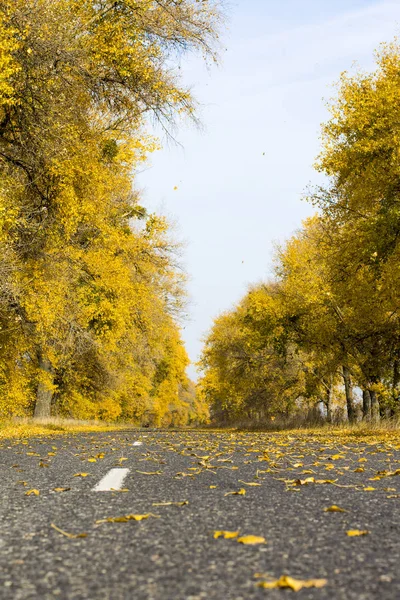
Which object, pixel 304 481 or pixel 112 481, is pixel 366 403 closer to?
pixel 304 481

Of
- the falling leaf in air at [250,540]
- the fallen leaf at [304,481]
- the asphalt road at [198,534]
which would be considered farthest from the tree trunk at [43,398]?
the falling leaf in air at [250,540]

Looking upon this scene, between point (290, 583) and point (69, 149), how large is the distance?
11694mm

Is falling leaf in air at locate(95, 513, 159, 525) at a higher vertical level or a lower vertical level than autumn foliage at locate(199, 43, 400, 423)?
lower

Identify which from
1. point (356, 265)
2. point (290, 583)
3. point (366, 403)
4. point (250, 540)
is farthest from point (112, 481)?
point (366, 403)

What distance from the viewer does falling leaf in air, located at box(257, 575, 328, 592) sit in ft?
7.02

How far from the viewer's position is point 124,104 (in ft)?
42.4

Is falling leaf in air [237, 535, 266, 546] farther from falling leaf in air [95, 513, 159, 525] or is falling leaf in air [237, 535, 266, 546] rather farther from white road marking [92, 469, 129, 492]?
white road marking [92, 469, 129, 492]

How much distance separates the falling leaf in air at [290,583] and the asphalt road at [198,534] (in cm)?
2

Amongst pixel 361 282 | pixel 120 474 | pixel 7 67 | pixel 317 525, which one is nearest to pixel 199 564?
pixel 317 525

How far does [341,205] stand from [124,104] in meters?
7.26

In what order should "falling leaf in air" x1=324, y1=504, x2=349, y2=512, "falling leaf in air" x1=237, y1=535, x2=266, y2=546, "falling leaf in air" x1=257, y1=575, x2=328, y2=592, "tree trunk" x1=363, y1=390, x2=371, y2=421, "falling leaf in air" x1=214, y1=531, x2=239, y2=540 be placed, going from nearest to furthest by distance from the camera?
"falling leaf in air" x1=257, y1=575, x2=328, y2=592, "falling leaf in air" x1=237, y1=535, x2=266, y2=546, "falling leaf in air" x1=214, y1=531, x2=239, y2=540, "falling leaf in air" x1=324, y1=504, x2=349, y2=512, "tree trunk" x1=363, y1=390, x2=371, y2=421

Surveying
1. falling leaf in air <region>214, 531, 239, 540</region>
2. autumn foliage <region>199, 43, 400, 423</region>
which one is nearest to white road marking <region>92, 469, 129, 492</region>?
falling leaf in air <region>214, 531, 239, 540</region>

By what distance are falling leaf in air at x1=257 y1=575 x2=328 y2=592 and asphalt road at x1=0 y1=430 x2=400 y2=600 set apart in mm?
25

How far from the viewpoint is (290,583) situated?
7.02 ft
